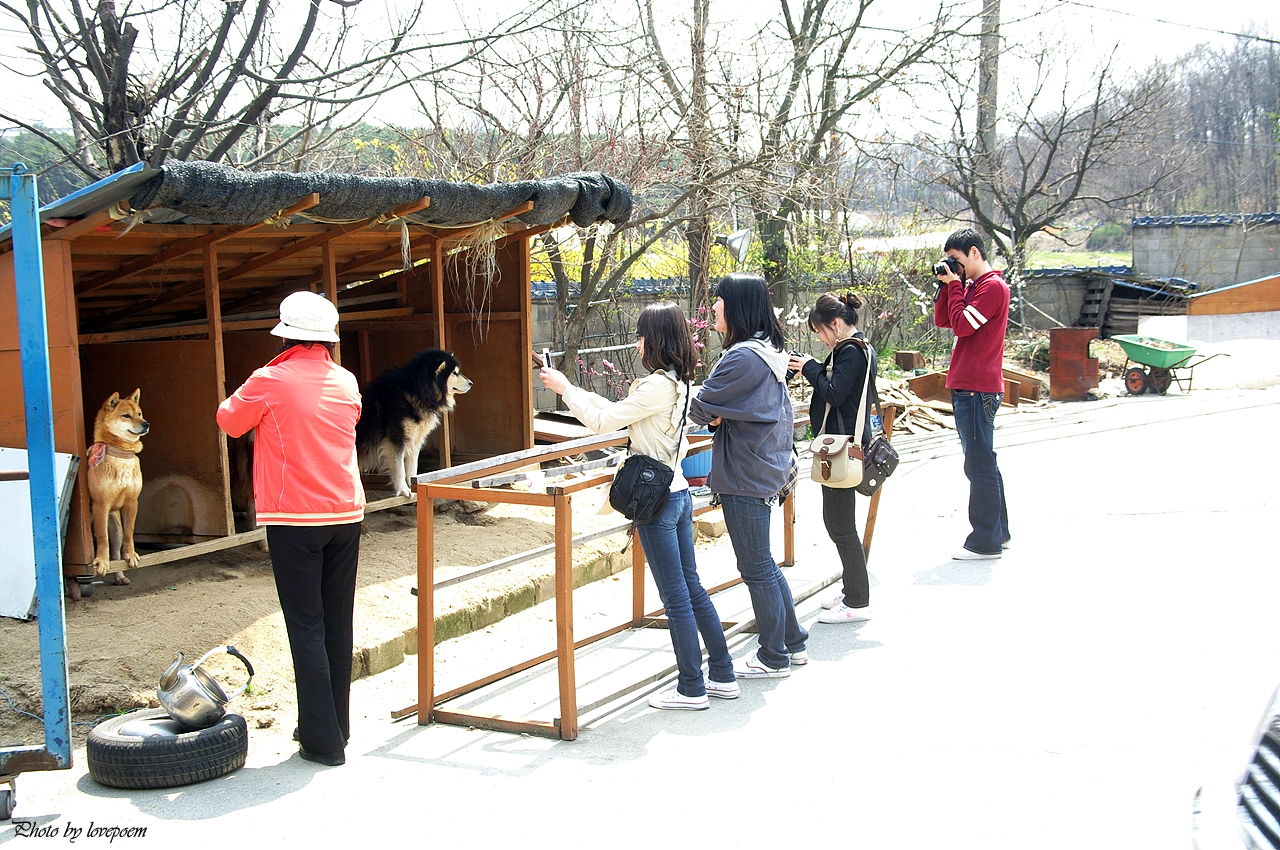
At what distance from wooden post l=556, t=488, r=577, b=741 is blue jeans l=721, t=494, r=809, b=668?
2.72 feet

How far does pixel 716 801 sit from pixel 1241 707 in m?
2.36

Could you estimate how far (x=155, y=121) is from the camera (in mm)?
7457

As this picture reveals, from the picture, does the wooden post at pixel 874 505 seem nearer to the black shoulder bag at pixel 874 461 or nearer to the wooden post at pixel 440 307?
the black shoulder bag at pixel 874 461

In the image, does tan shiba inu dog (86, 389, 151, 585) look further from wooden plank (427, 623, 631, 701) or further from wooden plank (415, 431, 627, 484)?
wooden plank (427, 623, 631, 701)

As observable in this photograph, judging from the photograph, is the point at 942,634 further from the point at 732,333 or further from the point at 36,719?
the point at 36,719

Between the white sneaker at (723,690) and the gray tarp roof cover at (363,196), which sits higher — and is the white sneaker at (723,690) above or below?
below

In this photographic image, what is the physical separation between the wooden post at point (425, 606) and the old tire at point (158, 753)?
0.83 m

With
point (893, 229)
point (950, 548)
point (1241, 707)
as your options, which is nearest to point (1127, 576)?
point (950, 548)

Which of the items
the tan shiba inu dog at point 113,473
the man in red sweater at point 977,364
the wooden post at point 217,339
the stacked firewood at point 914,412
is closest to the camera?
the tan shiba inu dog at point 113,473

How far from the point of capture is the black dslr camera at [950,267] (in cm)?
680

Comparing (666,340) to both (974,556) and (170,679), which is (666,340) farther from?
(974,556)

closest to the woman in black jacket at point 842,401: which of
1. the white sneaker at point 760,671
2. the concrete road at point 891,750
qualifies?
the concrete road at point 891,750

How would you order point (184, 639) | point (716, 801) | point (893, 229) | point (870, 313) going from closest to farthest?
point (716, 801) → point (184, 639) → point (870, 313) → point (893, 229)

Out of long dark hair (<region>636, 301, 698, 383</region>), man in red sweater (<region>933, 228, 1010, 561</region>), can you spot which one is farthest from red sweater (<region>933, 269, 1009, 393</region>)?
long dark hair (<region>636, 301, 698, 383</region>)
